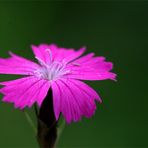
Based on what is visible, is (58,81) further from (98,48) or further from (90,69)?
(98,48)

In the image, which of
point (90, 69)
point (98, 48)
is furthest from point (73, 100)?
point (98, 48)

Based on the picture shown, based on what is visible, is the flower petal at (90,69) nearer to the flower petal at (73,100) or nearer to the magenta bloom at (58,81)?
the magenta bloom at (58,81)

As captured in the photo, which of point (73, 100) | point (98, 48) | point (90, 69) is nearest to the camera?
point (73, 100)

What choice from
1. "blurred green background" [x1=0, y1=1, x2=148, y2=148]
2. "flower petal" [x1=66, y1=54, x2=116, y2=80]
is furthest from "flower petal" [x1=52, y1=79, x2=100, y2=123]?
"blurred green background" [x1=0, y1=1, x2=148, y2=148]

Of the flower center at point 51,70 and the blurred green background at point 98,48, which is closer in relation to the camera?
the flower center at point 51,70

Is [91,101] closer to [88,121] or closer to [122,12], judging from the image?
[88,121]

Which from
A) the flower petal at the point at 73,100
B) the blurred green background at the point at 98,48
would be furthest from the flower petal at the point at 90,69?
the blurred green background at the point at 98,48

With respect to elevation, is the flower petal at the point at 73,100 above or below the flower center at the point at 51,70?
below

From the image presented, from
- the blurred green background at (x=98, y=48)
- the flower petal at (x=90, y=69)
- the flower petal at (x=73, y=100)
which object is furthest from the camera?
the blurred green background at (x=98, y=48)

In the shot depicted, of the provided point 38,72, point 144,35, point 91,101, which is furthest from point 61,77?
point 144,35
